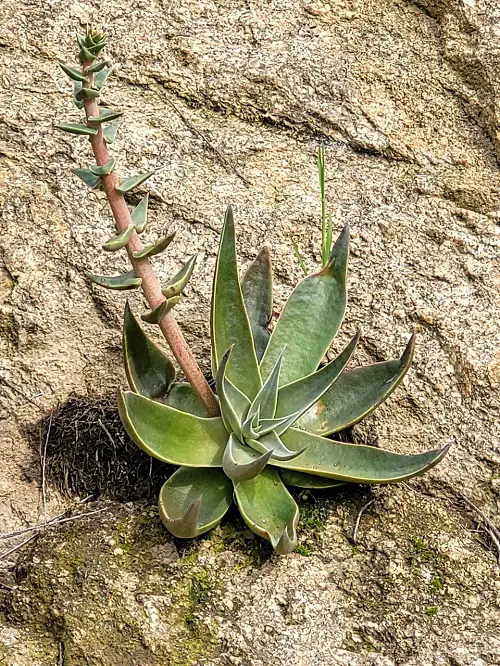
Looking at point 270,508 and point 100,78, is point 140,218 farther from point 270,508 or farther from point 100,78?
point 270,508

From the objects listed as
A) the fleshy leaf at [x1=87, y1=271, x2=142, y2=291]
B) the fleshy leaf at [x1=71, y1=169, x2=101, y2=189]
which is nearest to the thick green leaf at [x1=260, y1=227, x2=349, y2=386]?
the fleshy leaf at [x1=87, y1=271, x2=142, y2=291]

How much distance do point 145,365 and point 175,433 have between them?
25 centimetres

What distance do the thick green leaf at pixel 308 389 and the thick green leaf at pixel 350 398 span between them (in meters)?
0.11

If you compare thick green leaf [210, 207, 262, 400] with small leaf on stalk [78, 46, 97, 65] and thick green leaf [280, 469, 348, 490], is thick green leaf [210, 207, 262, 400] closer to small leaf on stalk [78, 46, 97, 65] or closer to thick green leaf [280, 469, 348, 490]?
thick green leaf [280, 469, 348, 490]

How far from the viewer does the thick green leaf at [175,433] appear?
223 centimetres

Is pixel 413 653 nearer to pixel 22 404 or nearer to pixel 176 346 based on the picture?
pixel 176 346

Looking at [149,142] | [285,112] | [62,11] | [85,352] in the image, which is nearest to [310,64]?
[285,112]

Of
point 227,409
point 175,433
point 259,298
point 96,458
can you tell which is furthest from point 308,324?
point 96,458

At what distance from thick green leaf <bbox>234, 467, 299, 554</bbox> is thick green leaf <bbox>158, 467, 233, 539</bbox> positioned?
7 centimetres

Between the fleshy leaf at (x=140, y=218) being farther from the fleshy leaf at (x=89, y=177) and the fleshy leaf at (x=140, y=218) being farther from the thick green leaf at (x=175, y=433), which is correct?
the thick green leaf at (x=175, y=433)

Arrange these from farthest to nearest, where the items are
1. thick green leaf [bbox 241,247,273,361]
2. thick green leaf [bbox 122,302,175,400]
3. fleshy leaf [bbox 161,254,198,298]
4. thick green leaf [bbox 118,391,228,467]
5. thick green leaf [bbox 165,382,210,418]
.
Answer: thick green leaf [bbox 241,247,273,361], thick green leaf [bbox 165,382,210,418], thick green leaf [bbox 122,302,175,400], thick green leaf [bbox 118,391,228,467], fleshy leaf [bbox 161,254,198,298]

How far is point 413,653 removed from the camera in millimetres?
2088

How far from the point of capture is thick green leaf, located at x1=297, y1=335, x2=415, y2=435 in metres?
2.42

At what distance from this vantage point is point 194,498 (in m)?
2.30
